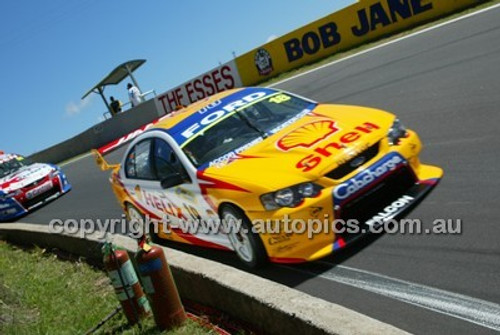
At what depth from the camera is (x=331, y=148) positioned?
5.08 meters

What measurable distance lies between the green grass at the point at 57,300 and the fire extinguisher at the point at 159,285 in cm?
12

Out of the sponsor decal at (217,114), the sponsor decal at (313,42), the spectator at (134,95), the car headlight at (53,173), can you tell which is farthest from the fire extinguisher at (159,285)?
the spectator at (134,95)

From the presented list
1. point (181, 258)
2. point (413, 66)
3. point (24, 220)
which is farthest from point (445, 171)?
point (24, 220)

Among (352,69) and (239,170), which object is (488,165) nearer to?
(239,170)

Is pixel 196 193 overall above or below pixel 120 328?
above

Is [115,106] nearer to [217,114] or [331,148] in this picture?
[217,114]

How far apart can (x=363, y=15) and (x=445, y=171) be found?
12647 millimetres

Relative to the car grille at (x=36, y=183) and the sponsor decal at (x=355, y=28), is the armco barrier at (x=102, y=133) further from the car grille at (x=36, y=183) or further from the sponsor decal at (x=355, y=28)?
the car grille at (x=36, y=183)

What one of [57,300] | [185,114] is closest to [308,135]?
[185,114]

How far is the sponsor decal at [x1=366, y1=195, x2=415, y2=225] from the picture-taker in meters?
5.05

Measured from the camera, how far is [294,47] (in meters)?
19.6

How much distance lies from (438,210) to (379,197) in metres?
0.56

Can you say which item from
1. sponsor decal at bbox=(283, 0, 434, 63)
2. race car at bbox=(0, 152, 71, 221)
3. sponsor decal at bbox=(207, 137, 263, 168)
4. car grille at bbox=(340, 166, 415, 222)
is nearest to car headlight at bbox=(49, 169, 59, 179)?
race car at bbox=(0, 152, 71, 221)

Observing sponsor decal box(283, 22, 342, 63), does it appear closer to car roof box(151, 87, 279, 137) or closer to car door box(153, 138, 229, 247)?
car roof box(151, 87, 279, 137)
